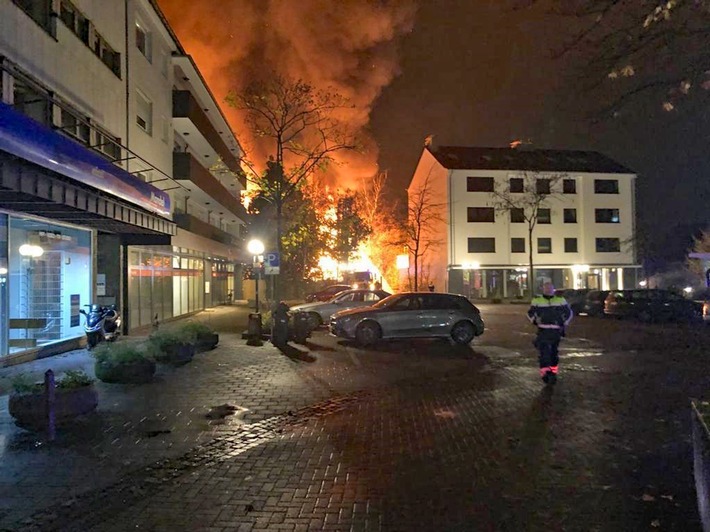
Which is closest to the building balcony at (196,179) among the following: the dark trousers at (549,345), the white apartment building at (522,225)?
the dark trousers at (549,345)

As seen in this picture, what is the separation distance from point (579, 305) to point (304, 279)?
1002 inches

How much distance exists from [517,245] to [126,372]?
1868 inches

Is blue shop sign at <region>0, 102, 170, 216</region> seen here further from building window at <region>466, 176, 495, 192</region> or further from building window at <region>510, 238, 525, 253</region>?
building window at <region>510, 238, 525, 253</region>

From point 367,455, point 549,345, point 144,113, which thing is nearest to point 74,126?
point 144,113

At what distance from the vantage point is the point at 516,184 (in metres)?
53.7

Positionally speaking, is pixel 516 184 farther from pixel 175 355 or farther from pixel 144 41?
pixel 175 355

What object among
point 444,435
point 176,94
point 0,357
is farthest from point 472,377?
point 176,94

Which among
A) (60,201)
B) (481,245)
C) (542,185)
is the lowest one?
(60,201)

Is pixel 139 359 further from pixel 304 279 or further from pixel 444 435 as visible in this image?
pixel 304 279

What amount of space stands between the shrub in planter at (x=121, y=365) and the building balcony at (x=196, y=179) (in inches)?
632

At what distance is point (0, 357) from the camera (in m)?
11.6

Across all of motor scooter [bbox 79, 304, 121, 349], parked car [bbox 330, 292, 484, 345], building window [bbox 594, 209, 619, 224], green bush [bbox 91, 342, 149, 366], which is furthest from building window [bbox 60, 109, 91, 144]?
building window [bbox 594, 209, 619, 224]

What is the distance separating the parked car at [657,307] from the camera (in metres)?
25.4

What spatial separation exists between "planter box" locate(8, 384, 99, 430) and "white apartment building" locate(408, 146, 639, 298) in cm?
4577
